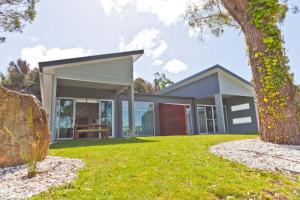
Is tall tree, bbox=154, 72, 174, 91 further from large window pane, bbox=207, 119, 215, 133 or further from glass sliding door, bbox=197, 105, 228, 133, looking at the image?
large window pane, bbox=207, 119, 215, 133

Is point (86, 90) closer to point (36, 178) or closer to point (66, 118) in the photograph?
point (66, 118)

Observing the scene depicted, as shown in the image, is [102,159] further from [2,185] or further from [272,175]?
[272,175]

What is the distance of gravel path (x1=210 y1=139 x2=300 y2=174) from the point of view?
329 cm

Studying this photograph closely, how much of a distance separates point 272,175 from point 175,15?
28.2 feet

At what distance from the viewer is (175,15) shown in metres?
9.91

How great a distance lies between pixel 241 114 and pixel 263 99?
44.3 ft

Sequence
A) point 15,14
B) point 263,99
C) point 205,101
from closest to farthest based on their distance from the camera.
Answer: point 263,99 < point 15,14 < point 205,101

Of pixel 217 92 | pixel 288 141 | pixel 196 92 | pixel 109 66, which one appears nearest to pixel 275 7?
pixel 288 141

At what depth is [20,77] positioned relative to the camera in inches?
981

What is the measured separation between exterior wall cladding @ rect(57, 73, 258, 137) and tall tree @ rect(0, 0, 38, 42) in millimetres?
3932

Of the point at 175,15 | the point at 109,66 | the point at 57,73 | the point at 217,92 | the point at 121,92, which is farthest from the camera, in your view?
the point at 217,92

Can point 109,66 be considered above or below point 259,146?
above

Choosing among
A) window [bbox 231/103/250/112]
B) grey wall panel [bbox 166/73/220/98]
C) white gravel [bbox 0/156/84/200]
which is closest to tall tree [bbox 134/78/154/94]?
grey wall panel [bbox 166/73/220/98]

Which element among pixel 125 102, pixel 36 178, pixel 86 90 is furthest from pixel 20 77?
pixel 36 178
